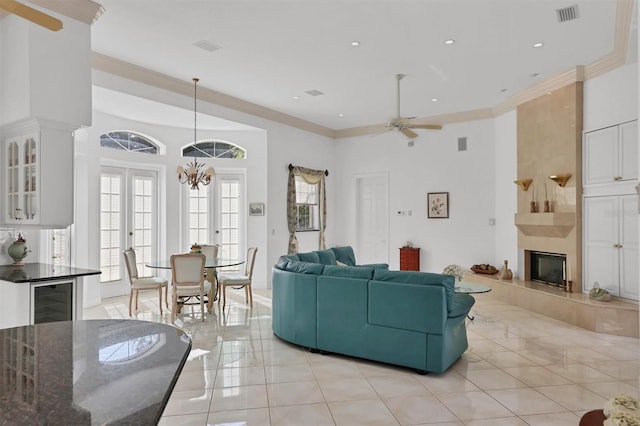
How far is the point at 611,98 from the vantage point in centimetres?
550

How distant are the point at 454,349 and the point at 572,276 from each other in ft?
9.95

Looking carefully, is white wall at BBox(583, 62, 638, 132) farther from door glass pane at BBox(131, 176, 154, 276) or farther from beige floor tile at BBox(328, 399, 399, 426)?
door glass pane at BBox(131, 176, 154, 276)

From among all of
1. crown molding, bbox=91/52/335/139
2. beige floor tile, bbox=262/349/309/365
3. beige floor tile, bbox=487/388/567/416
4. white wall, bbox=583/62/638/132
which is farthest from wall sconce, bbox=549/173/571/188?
crown molding, bbox=91/52/335/139

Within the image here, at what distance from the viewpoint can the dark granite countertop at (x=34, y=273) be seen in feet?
11.6

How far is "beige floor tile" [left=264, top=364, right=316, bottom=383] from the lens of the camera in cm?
373

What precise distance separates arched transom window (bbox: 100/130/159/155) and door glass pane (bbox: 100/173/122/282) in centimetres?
53

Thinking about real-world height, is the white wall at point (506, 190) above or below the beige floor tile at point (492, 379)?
above

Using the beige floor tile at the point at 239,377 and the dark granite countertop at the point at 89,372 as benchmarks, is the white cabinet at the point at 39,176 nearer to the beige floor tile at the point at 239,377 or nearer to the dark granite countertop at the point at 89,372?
the beige floor tile at the point at 239,377

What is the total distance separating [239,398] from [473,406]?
1.84 meters

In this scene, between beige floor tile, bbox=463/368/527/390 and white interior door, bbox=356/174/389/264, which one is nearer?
beige floor tile, bbox=463/368/527/390

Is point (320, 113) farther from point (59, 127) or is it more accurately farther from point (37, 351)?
point (37, 351)

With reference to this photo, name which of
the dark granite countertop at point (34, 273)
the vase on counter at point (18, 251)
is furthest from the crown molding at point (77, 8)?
the dark granite countertop at point (34, 273)

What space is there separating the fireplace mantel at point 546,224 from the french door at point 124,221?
6512 millimetres

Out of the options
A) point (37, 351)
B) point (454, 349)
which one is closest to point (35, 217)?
point (37, 351)
